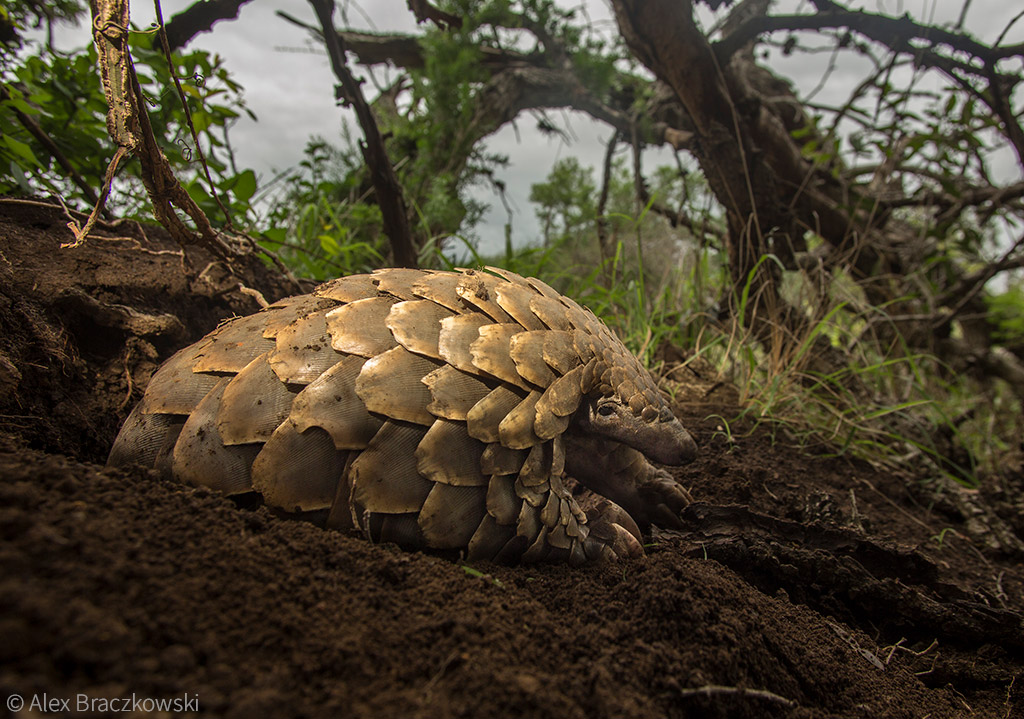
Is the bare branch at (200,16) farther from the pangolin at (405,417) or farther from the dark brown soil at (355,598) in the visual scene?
the pangolin at (405,417)

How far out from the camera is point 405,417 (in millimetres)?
1049

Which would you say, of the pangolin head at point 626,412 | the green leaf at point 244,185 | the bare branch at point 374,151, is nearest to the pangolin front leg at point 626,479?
the pangolin head at point 626,412

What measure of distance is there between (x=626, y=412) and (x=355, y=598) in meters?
0.77

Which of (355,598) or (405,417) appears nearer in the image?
(355,598)

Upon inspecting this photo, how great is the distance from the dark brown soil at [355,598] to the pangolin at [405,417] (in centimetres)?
8

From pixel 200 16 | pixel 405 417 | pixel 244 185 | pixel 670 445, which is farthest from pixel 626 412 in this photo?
pixel 200 16

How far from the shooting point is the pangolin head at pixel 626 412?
128cm

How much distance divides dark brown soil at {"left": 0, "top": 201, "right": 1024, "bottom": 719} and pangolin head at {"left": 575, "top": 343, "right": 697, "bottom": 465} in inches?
9.5

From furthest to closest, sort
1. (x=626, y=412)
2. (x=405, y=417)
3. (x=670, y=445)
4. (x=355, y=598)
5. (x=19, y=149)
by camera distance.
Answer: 1. (x=19, y=149)
2. (x=670, y=445)
3. (x=626, y=412)
4. (x=405, y=417)
5. (x=355, y=598)

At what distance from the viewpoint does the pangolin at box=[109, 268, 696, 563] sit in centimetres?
104

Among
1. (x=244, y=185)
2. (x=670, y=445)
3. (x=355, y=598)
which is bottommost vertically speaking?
Result: (x=355, y=598)

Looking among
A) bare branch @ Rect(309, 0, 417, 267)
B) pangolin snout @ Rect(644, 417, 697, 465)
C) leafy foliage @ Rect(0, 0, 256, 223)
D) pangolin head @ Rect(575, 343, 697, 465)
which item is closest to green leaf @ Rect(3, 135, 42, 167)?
leafy foliage @ Rect(0, 0, 256, 223)

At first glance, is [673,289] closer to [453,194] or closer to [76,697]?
[453,194]

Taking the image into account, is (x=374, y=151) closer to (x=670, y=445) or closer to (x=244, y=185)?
(x=244, y=185)
